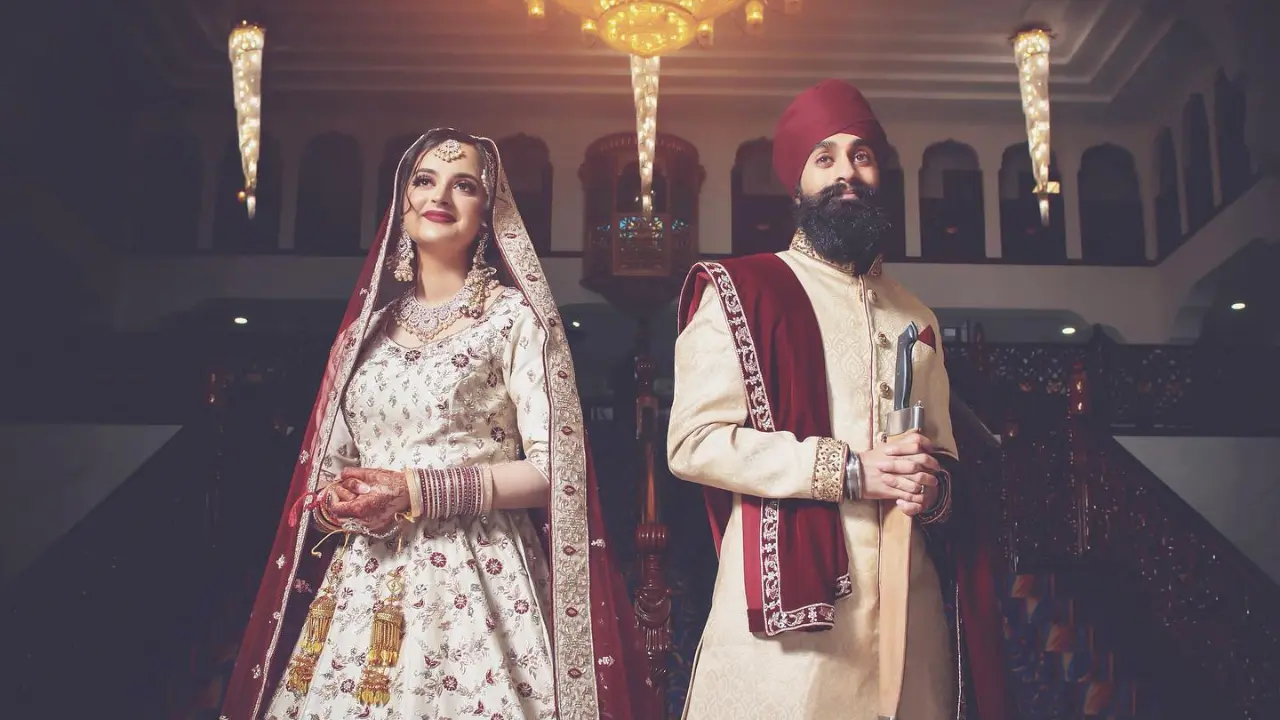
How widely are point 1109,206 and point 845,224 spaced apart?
10.1 metres

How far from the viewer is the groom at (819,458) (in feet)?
7.23

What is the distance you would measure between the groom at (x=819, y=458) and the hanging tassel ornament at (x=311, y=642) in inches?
31.9

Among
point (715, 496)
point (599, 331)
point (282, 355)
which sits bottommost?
point (715, 496)

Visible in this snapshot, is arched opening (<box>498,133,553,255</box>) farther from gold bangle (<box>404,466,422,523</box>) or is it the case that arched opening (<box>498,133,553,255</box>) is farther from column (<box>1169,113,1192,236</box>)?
gold bangle (<box>404,466,422,523</box>)

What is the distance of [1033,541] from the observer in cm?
471

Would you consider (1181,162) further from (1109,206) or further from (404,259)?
(404,259)

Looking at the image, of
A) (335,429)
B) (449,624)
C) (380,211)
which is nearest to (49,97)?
(380,211)

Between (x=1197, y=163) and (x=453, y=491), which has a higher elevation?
(x=1197, y=163)

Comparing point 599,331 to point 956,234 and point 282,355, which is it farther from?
point 282,355

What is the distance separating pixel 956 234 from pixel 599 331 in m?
3.62

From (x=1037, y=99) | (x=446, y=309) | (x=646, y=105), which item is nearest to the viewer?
(x=446, y=309)

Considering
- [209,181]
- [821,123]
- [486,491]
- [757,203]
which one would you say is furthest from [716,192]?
[486,491]

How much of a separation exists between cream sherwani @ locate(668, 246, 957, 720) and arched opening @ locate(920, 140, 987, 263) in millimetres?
9456

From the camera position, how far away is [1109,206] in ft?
38.2
